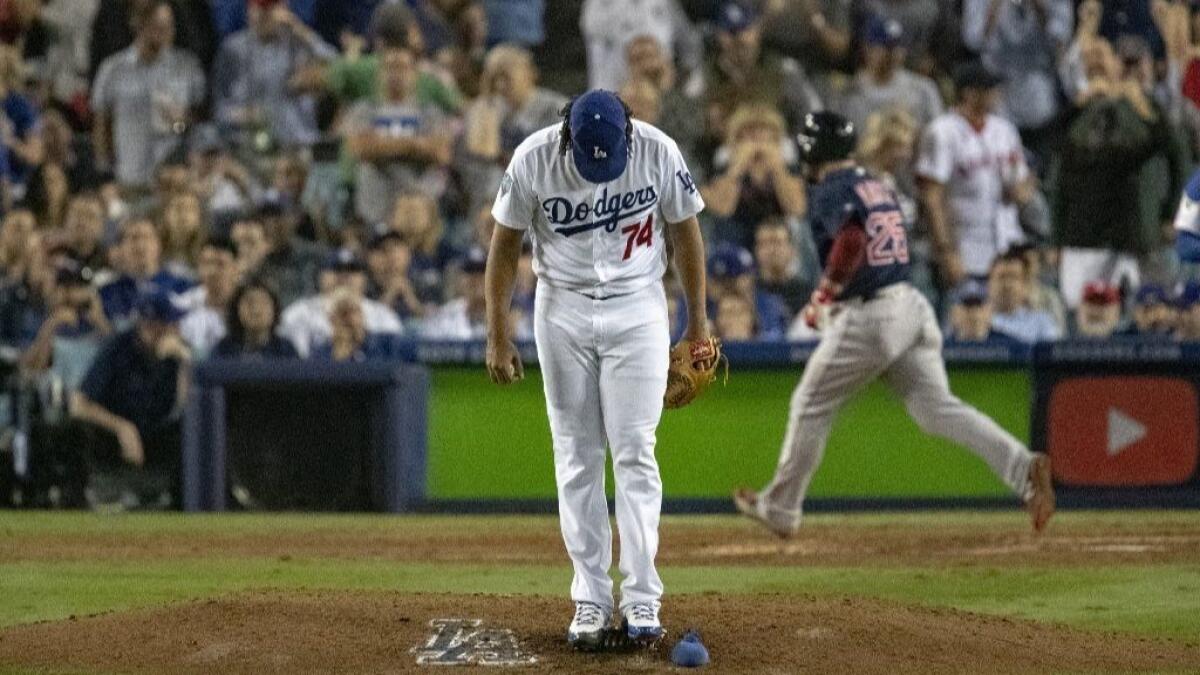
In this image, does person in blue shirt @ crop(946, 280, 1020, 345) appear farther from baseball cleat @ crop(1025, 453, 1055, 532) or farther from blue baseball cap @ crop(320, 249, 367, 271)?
blue baseball cap @ crop(320, 249, 367, 271)

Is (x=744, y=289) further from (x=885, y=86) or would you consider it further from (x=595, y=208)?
(x=595, y=208)

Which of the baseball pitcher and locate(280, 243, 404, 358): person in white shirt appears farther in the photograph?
locate(280, 243, 404, 358): person in white shirt

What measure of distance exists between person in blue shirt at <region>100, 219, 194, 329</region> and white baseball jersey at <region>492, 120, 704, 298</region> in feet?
22.7

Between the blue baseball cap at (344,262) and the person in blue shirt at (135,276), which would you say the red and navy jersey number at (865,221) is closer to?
the blue baseball cap at (344,262)

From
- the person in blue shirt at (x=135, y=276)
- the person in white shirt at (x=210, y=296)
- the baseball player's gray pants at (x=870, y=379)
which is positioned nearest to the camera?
the baseball player's gray pants at (x=870, y=379)

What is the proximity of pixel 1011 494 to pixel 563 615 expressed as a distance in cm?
517

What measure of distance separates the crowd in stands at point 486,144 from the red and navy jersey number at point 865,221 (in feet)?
8.26

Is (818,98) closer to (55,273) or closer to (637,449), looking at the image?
(55,273)

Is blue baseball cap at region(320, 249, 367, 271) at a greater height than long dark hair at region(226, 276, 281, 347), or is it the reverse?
blue baseball cap at region(320, 249, 367, 271)

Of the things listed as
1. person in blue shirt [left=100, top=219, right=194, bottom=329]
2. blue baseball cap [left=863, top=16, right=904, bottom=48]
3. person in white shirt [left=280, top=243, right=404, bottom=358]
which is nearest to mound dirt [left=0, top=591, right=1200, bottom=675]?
person in white shirt [left=280, top=243, right=404, bottom=358]

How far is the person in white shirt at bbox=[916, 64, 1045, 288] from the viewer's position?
1296cm

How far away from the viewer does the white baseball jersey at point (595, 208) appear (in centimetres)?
602

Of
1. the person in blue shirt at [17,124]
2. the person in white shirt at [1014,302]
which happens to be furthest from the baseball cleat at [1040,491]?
the person in blue shirt at [17,124]

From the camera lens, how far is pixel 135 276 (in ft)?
41.4
